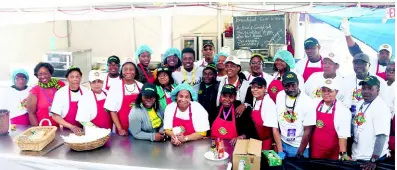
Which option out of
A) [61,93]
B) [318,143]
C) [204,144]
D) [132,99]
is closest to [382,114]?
[318,143]

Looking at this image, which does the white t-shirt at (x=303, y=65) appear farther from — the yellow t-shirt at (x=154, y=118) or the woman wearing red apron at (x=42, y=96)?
the woman wearing red apron at (x=42, y=96)

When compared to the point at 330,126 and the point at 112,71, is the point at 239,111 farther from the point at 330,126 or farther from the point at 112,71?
the point at 112,71

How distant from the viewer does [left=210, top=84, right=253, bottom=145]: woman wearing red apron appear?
115 inches

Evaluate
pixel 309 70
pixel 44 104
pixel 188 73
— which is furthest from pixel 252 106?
pixel 44 104

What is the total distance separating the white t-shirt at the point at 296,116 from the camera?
2.92 metres

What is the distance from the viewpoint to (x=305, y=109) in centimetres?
293

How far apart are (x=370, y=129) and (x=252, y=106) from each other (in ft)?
3.24

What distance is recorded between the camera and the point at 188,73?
3.87 meters

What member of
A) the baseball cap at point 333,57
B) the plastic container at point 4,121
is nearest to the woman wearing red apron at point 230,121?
the baseball cap at point 333,57

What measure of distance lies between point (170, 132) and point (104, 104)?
2.40 ft

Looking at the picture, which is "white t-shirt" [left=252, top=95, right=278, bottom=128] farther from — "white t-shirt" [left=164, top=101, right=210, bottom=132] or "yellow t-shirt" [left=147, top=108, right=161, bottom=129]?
"yellow t-shirt" [left=147, top=108, right=161, bottom=129]

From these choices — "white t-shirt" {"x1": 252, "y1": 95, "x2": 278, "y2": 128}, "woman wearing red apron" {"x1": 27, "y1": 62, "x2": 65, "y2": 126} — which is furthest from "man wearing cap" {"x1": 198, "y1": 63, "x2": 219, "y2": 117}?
"woman wearing red apron" {"x1": 27, "y1": 62, "x2": 65, "y2": 126}

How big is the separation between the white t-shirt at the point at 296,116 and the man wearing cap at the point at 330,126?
7 cm

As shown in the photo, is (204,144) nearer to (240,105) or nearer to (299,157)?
(240,105)
